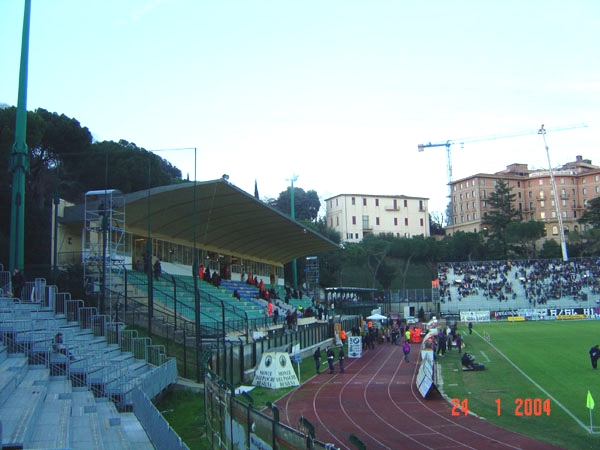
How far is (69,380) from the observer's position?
658 inches

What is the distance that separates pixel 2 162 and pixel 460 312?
164 feet

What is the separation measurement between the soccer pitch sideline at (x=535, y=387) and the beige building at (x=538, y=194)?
3193 inches

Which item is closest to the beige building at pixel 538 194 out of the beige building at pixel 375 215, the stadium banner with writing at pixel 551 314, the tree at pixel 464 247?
the beige building at pixel 375 215

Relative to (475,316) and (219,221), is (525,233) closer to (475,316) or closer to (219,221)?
(475,316)

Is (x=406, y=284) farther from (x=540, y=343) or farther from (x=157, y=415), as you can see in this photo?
(x=157, y=415)

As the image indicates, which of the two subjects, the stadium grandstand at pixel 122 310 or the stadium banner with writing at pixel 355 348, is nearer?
the stadium grandstand at pixel 122 310

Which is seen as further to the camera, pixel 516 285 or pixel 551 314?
pixel 516 285

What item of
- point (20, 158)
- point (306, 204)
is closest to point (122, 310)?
point (20, 158)

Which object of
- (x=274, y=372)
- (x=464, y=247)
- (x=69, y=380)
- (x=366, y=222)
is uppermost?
(x=366, y=222)

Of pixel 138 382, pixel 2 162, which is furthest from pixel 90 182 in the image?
pixel 138 382

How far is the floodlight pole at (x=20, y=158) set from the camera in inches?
904

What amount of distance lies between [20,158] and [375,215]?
95416mm
